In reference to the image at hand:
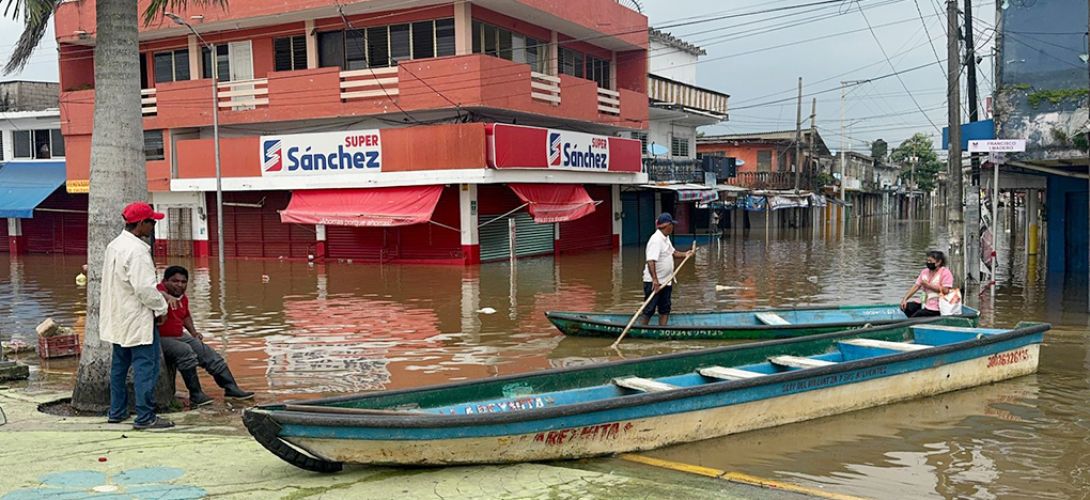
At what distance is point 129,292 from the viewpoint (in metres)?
6.86

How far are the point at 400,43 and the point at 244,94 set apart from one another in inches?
A: 208

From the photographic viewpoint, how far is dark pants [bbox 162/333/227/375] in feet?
25.3

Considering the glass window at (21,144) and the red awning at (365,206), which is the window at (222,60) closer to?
the red awning at (365,206)

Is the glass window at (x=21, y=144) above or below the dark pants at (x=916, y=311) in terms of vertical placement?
above

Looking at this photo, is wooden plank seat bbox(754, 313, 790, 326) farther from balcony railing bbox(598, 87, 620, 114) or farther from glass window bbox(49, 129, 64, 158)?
glass window bbox(49, 129, 64, 158)

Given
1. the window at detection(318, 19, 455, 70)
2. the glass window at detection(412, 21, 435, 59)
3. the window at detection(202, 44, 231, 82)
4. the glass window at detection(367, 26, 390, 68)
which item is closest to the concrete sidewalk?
the window at detection(318, 19, 455, 70)

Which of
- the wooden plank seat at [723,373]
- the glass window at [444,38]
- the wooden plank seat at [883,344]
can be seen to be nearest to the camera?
the wooden plank seat at [723,373]

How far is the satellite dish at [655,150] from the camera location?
36.6 m

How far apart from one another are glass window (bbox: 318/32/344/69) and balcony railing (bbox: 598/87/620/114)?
8.56 metres

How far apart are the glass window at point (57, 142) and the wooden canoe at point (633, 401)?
3331 centimetres

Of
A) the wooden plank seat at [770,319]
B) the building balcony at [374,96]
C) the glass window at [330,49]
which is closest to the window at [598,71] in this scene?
the building balcony at [374,96]

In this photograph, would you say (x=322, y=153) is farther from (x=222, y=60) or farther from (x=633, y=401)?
(x=633, y=401)

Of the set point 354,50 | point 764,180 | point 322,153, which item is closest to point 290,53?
point 354,50

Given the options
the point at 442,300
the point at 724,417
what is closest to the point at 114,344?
the point at 724,417
